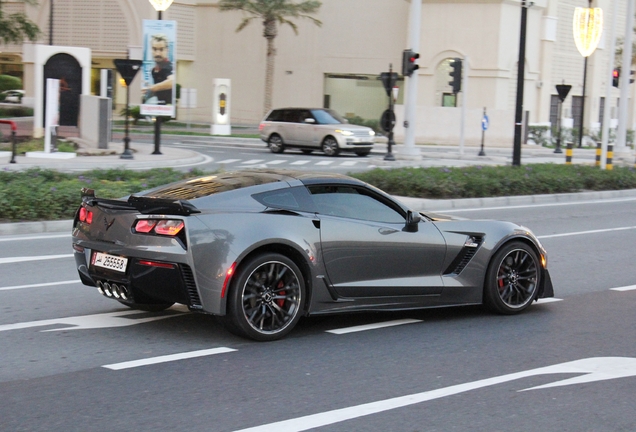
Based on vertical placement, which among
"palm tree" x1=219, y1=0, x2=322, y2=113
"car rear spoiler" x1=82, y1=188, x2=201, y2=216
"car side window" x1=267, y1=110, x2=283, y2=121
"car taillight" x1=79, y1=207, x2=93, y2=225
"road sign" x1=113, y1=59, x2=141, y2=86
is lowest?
"car taillight" x1=79, y1=207, x2=93, y2=225

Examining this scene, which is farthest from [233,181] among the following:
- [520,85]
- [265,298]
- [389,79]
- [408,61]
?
[389,79]

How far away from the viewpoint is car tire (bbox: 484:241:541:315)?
27.5 feet

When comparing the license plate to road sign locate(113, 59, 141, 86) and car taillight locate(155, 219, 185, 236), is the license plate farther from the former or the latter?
road sign locate(113, 59, 141, 86)

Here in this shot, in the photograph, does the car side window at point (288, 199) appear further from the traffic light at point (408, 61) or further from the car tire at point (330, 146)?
the car tire at point (330, 146)

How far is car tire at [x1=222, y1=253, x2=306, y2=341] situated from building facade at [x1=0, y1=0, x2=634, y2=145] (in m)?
44.9

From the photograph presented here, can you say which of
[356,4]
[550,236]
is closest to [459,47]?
[356,4]

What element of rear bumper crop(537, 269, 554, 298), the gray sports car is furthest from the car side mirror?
rear bumper crop(537, 269, 554, 298)

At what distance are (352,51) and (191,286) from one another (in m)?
52.4

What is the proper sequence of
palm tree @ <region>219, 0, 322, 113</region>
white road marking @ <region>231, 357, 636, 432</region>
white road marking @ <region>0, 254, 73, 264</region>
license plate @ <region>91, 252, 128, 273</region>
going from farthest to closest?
1. palm tree @ <region>219, 0, 322, 113</region>
2. white road marking @ <region>0, 254, 73, 264</region>
3. license plate @ <region>91, 252, 128, 273</region>
4. white road marking @ <region>231, 357, 636, 432</region>

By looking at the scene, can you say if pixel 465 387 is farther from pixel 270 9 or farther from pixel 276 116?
pixel 270 9

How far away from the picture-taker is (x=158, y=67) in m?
28.1

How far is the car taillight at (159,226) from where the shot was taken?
22.5ft

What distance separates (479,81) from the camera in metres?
50.7

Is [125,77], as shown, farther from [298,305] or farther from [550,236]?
[298,305]
